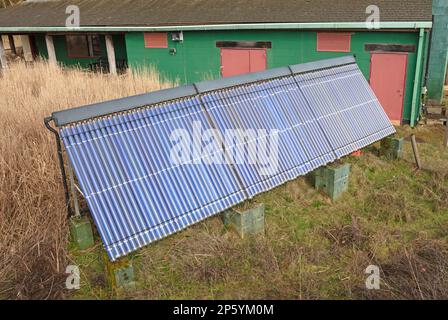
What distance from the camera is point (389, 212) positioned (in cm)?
659

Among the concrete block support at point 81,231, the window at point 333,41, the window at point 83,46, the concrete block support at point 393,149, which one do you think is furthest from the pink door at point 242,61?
the concrete block support at point 81,231

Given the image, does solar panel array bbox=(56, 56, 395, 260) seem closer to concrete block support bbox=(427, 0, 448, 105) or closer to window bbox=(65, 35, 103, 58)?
concrete block support bbox=(427, 0, 448, 105)

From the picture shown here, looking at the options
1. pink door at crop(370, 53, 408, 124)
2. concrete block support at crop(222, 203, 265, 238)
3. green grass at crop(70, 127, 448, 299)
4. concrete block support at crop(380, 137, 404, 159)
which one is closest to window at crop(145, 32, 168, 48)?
pink door at crop(370, 53, 408, 124)

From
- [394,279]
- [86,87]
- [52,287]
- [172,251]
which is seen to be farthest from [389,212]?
[86,87]

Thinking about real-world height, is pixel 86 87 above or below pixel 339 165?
above

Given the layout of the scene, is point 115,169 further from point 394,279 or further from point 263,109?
point 394,279

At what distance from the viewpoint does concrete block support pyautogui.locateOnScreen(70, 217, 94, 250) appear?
547 cm

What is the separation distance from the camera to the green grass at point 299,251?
4988mm

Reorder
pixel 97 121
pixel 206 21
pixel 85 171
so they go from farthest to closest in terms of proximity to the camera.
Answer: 1. pixel 206 21
2. pixel 97 121
3. pixel 85 171

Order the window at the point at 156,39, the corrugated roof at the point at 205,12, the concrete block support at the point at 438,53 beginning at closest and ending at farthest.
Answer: the corrugated roof at the point at 205,12
the concrete block support at the point at 438,53
the window at the point at 156,39

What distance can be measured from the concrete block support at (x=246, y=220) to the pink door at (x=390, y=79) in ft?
27.7

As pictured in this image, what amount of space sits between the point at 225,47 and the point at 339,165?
9.26 meters

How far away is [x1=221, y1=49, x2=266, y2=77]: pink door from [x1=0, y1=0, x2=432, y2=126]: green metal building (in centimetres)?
4

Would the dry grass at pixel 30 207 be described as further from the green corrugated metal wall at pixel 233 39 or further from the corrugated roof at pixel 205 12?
the corrugated roof at pixel 205 12
